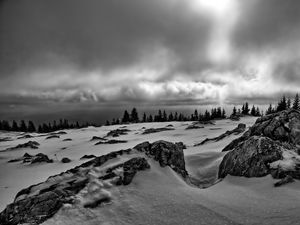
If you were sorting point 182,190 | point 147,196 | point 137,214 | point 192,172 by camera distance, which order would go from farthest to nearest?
1. point 192,172
2. point 182,190
3. point 147,196
4. point 137,214

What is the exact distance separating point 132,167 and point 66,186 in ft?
7.39

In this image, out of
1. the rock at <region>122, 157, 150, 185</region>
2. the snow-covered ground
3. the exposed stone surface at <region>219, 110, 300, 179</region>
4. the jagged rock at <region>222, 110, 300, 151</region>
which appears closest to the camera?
the snow-covered ground

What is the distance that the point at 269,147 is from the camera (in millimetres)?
8195

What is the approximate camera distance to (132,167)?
23.0ft

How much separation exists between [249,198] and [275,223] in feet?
4.70

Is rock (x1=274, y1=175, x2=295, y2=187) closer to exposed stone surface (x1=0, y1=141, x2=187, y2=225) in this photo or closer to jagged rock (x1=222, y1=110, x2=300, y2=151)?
exposed stone surface (x1=0, y1=141, x2=187, y2=225)

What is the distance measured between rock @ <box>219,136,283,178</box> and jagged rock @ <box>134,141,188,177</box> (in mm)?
2006

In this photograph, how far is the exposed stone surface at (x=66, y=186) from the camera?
509cm

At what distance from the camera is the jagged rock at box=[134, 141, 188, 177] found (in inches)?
325

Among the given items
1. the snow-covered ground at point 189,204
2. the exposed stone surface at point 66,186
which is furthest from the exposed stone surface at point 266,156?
the exposed stone surface at point 66,186

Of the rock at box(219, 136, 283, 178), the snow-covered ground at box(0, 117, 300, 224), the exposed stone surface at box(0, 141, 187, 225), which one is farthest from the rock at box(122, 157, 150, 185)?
the rock at box(219, 136, 283, 178)

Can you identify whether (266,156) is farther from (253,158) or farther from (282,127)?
(282,127)

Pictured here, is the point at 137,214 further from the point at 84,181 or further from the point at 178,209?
the point at 84,181

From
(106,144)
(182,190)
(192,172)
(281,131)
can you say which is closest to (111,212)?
(182,190)
